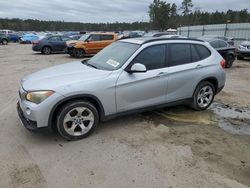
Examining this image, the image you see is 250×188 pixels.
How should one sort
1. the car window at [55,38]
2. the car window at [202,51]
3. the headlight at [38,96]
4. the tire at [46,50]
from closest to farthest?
the headlight at [38,96]
the car window at [202,51]
the tire at [46,50]
the car window at [55,38]

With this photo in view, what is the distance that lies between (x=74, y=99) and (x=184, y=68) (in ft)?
7.99

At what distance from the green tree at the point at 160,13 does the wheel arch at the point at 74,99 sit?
180 ft

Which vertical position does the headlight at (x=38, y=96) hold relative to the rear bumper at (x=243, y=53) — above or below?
above

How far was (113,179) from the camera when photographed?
331 centimetres

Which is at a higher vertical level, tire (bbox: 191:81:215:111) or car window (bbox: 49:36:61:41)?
car window (bbox: 49:36:61:41)

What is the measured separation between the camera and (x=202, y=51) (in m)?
5.71

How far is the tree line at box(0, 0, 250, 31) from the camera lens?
56312mm

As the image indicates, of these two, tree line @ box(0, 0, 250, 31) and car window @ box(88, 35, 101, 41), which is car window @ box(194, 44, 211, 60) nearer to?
car window @ box(88, 35, 101, 41)

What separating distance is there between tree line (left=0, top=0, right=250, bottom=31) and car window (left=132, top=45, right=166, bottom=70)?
4793 centimetres

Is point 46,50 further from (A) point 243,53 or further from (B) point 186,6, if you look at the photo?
(B) point 186,6

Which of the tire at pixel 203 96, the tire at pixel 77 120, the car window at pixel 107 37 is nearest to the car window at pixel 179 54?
the tire at pixel 203 96

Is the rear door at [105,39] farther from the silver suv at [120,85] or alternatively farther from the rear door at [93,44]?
the silver suv at [120,85]

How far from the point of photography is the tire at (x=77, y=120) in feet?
13.5

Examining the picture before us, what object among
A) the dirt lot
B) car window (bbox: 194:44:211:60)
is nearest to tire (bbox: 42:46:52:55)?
the dirt lot
